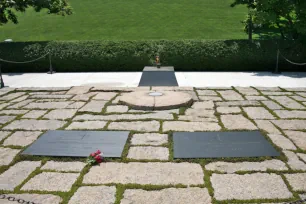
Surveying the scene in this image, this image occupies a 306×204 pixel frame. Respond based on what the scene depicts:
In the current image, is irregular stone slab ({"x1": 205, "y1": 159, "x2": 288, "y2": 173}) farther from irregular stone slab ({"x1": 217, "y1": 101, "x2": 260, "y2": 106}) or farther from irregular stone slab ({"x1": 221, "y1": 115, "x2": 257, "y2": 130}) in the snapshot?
irregular stone slab ({"x1": 217, "y1": 101, "x2": 260, "y2": 106})

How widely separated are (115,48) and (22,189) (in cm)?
893

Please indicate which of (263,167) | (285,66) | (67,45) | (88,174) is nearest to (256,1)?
(285,66)

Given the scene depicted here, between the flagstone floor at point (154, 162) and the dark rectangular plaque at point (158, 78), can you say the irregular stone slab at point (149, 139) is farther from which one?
the dark rectangular plaque at point (158, 78)

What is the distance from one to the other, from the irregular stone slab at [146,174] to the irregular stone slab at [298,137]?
179cm

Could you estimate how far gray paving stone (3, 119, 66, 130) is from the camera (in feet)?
17.9

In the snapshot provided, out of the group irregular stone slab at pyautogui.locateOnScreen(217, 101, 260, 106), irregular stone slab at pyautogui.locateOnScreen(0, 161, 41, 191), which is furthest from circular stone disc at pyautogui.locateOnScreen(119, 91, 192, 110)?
irregular stone slab at pyautogui.locateOnScreen(0, 161, 41, 191)

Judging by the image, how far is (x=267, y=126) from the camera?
538cm

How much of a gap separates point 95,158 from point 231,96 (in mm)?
4628

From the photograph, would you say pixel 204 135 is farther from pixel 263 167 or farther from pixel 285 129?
pixel 285 129

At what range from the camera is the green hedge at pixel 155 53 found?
37.6 ft

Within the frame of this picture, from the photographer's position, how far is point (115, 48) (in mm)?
11812

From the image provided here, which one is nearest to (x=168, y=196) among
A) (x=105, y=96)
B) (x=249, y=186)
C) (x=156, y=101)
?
(x=249, y=186)

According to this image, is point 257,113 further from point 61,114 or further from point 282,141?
point 61,114

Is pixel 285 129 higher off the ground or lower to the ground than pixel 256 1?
lower
